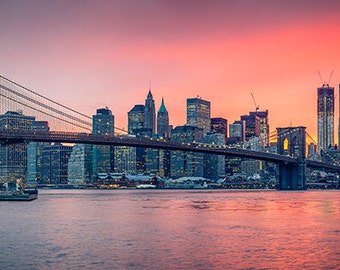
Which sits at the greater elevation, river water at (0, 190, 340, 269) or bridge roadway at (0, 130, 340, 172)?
bridge roadway at (0, 130, 340, 172)

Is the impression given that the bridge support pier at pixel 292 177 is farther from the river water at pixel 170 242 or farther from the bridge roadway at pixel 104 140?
the river water at pixel 170 242

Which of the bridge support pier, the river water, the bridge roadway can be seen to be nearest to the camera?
the river water

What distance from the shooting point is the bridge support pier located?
12210 centimetres

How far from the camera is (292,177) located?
410ft

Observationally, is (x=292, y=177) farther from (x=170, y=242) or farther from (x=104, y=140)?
(x=170, y=242)

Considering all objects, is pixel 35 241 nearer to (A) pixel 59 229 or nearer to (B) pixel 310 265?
(A) pixel 59 229

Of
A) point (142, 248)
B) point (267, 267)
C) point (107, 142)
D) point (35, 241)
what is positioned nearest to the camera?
point (267, 267)

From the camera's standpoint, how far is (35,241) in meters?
32.3

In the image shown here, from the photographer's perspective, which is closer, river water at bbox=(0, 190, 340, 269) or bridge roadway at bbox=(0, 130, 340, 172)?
river water at bbox=(0, 190, 340, 269)

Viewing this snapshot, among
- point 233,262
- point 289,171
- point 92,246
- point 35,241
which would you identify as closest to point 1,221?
point 35,241

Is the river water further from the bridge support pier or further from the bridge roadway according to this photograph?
the bridge support pier

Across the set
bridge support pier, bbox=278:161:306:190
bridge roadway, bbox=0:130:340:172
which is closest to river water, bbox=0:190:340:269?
bridge roadway, bbox=0:130:340:172

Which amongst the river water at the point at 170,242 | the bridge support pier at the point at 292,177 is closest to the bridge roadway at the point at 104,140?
the bridge support pier at the point at 292,177

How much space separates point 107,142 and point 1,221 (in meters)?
42.8
